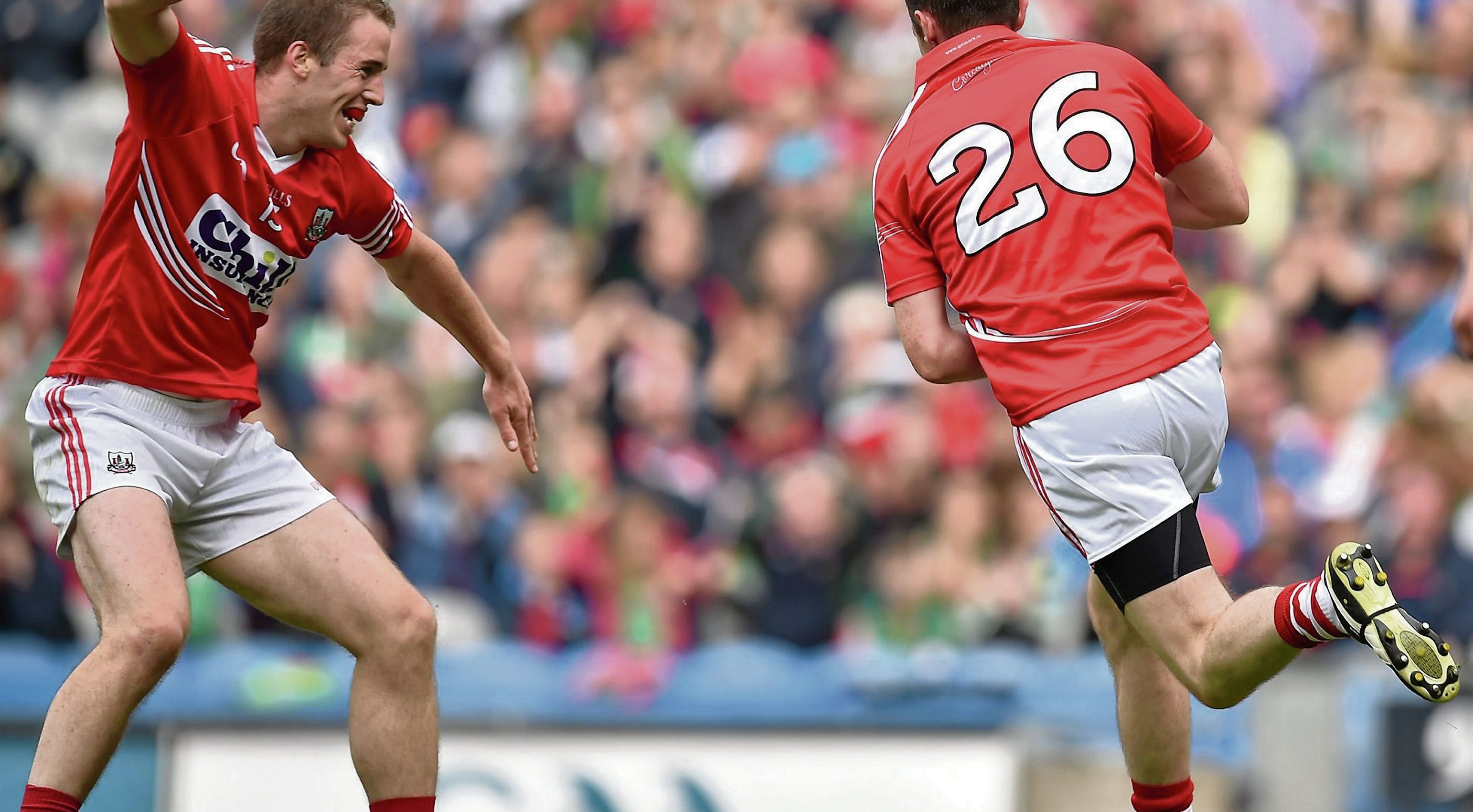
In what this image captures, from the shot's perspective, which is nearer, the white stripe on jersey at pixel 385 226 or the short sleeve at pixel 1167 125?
the short sleeve at pixel 1167 125

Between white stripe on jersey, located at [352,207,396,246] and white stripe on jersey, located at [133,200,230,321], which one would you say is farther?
white stripe on jersey, located at [352,207,396,246]

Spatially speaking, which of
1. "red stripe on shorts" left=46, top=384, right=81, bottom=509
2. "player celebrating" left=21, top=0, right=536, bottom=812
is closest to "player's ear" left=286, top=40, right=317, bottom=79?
"player celebrating" left=21, top=0, right=536, bottom=812

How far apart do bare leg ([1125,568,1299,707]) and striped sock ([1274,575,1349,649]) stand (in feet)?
0.09

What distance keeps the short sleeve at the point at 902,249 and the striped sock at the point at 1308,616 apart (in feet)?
3.92

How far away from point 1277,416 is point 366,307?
5.10 metres

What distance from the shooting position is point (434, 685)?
466 centimetres

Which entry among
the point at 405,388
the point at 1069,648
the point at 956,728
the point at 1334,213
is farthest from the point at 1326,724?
the point at 405,388

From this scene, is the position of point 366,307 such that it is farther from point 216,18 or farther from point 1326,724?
point 1326,724

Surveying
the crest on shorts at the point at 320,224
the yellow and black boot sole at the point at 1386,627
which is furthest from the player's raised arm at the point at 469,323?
the yellow and black boot sole at the point at 1386,627

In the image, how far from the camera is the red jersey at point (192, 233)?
14.4 ft

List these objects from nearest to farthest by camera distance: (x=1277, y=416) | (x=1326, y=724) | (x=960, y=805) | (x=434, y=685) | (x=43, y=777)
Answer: (x=43, y=777) → (x=434, y=685) → (x=960, y=805) → (x=1326, y=724) → (x=1277, y=416)

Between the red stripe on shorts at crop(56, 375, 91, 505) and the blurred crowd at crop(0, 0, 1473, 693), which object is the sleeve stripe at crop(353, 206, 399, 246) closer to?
the red stripe on shorts at crop(56, 375, 91, 505)

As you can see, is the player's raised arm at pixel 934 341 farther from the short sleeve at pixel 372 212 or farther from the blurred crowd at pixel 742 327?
the blurred crowd at pixel 742 327

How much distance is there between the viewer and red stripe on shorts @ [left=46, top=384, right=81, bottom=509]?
4.34 meters
